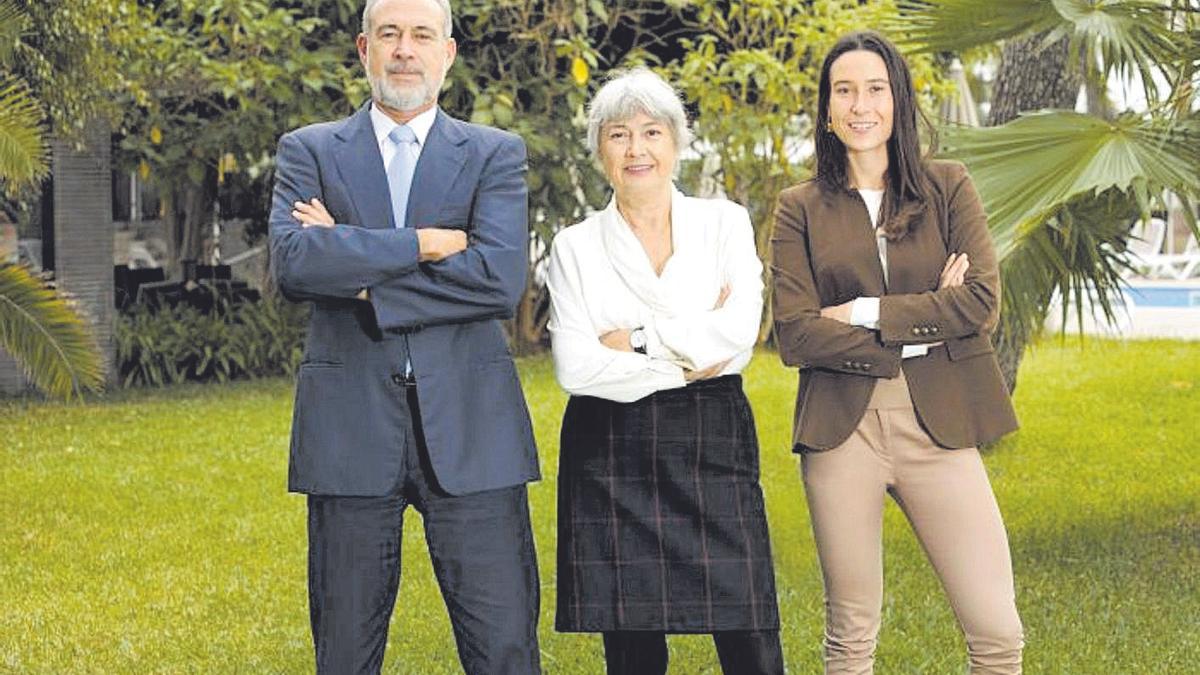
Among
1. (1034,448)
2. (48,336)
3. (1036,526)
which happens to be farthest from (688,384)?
(1034,448)

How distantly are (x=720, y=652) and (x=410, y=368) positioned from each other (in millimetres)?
1068

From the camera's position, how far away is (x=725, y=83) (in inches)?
538

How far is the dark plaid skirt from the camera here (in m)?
4.33

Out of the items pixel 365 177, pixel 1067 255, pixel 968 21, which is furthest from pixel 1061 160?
pixel 365 177

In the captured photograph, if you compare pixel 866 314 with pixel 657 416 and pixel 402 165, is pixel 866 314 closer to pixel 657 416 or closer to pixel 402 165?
pixel 657 416

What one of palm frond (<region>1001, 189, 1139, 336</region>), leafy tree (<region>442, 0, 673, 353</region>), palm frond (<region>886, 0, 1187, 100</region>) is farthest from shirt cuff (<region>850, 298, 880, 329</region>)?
leafy tree (<region>442, 0, 673, 353</region>)

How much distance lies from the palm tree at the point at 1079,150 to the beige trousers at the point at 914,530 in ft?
7.79

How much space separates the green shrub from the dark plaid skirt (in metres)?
11.1

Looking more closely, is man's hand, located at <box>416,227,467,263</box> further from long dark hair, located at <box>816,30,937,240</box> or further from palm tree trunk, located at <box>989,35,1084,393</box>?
palm tree trunk, located at <box>989,35,1084,393</box>

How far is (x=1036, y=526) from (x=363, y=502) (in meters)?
5.36

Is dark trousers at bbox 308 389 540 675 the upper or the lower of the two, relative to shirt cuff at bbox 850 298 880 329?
lower

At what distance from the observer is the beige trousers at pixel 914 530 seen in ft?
13.9

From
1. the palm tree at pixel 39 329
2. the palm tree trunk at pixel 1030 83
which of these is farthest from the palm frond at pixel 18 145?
the palm tree trunk at pixel 1030 83

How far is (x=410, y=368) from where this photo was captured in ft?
13.9
